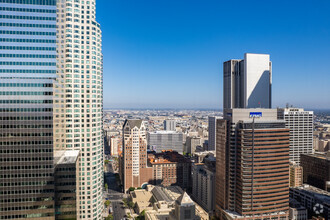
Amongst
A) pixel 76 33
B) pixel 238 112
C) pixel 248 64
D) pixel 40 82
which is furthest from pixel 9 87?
pixel 248 64

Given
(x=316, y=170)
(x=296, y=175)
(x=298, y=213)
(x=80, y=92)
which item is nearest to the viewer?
(x=80, y=92)

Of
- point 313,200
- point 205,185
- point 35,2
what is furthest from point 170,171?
point 35,2

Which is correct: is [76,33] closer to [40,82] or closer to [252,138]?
[40,82]

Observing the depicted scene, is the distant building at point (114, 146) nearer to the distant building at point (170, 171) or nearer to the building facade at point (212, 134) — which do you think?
the building facade at point (212, 134)

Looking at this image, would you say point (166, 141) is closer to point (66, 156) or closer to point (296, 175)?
point (296, 175)

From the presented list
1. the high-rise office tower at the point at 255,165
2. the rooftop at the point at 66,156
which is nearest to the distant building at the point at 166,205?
the high-rise office tower at the point at 255,165
